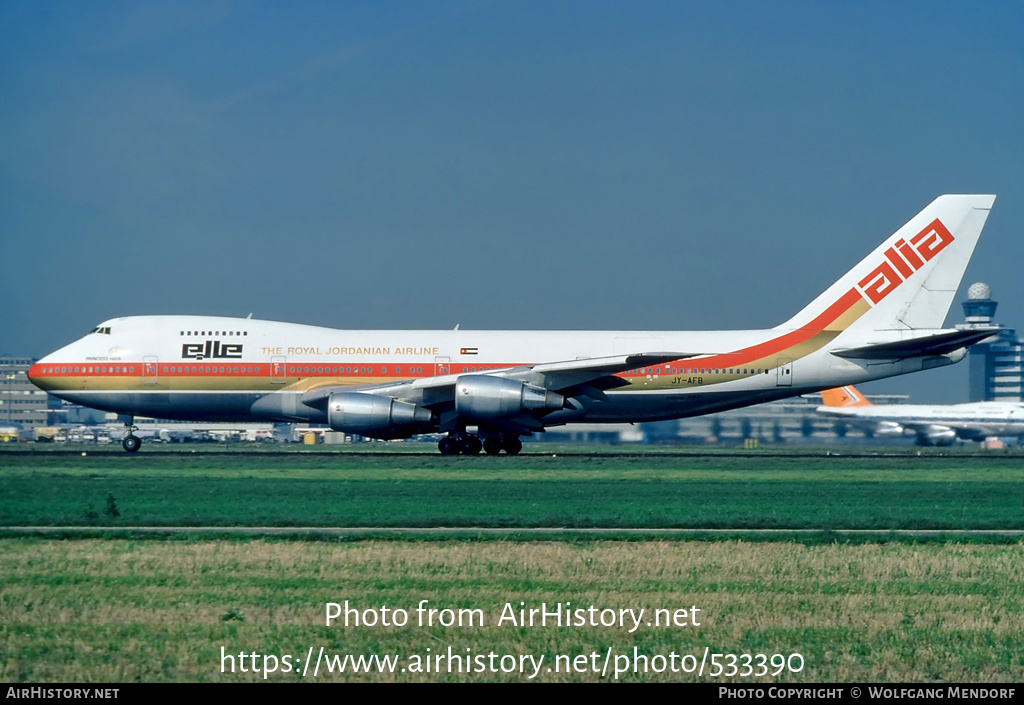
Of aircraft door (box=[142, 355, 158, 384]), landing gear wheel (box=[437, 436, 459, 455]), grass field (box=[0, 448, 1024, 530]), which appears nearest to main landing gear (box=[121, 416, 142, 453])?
aircraft door (box=[142, 355, 158, 384])

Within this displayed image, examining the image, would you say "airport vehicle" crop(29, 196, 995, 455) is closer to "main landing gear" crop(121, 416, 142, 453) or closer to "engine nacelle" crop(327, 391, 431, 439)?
"engine nacelle" crop(327, 391, 431, 439)

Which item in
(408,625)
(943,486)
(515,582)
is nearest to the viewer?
(408,625)

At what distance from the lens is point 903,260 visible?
4462 cm

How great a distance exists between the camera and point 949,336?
134 ft

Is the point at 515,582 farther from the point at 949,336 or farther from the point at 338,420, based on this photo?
the point at 949,336

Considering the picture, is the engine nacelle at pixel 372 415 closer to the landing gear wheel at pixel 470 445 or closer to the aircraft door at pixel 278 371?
the landing gear wheel at pixel 470 445

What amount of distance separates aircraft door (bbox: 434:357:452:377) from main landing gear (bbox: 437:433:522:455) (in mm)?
2127

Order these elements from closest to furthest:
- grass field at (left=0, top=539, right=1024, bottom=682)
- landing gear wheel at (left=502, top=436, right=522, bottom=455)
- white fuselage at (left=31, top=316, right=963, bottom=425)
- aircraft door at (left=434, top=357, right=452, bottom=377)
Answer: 1. grass field at (left=0, top=539, right=1024, bottom=682)
2. white fuselage at (left=31, top=316, right=963, bottom=425)
3. aircraft door at (left=434, top=357, right=452, bottom=377)
4. landing gear wheel at (left=502, top=436, right=522, bottom=455)

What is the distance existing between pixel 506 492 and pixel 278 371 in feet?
57.7

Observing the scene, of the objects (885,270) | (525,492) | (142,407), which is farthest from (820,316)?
(142,407)

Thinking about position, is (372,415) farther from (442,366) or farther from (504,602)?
(504,602)

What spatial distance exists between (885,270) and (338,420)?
65.3 ft

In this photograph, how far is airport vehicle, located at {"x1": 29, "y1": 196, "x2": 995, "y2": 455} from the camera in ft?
139

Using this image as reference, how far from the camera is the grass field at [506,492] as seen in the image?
70.2ft
